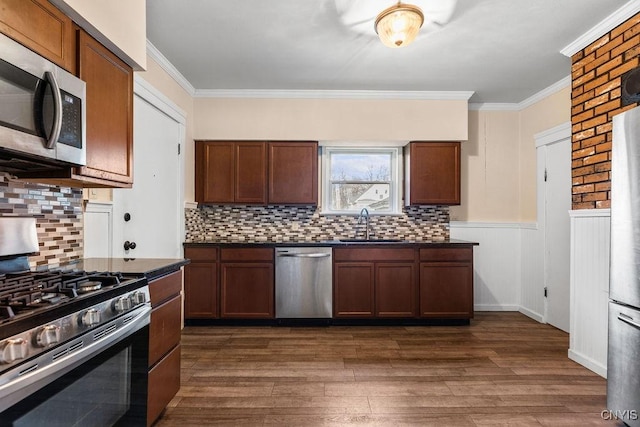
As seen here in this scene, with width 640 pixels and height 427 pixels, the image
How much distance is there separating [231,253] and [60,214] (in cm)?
179

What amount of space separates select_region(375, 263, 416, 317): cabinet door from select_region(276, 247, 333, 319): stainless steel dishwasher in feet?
1.74

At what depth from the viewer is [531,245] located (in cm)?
407

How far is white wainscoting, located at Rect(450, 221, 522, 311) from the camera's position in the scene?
4293 millimetres

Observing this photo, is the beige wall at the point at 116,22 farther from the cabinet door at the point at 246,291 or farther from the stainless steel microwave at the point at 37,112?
the cabinet door at the point at 246,291

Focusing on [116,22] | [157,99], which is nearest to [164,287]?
[116,22]

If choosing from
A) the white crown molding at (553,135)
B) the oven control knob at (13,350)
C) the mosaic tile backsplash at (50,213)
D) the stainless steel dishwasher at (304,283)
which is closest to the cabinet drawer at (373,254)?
the stainless steel dishwasher at (304,283)

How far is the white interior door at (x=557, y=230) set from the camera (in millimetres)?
3520

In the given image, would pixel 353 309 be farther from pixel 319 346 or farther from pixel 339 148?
pixel 339 148

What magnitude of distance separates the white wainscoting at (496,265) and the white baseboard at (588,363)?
1.42m

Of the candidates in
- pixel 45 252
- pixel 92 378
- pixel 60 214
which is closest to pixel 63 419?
pixel 92 378

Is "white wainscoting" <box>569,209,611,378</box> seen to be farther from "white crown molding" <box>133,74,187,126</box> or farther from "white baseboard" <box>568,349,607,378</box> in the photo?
"white crown molding" <box>133,74,187,126</box>

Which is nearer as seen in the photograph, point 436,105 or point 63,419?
point 63,419

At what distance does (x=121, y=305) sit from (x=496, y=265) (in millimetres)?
4180

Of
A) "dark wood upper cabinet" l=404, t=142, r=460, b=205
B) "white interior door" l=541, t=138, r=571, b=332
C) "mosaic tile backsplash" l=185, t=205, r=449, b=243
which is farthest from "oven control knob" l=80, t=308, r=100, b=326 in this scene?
"white interior door" l=541, t=138, r=571, b=332
